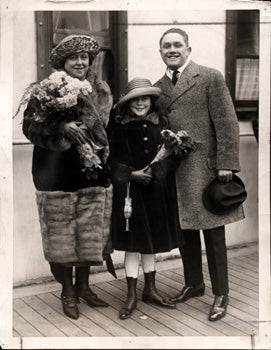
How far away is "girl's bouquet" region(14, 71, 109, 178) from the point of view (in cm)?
348

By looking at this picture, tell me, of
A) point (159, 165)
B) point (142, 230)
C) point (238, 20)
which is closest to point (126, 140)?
point (159, 165)

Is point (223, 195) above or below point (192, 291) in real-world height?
above

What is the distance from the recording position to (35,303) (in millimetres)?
4020

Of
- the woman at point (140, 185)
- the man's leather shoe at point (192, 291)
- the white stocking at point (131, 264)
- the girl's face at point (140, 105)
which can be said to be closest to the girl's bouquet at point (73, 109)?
the woman at point (140, 185)

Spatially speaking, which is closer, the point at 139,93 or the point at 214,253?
the point at 139,93

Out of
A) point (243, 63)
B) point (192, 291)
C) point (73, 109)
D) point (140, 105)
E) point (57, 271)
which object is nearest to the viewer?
point (73, 109)

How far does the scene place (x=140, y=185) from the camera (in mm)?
3779

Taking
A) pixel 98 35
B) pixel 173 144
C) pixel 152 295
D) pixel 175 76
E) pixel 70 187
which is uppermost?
pixel 98 35

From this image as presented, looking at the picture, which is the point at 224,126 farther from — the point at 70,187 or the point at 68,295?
the point at 68,295

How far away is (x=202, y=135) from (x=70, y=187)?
3.02 feet

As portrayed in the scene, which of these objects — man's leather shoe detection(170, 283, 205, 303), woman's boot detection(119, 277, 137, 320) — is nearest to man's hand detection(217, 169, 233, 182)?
man's leather shoe detection(170, 283, 205, 303)

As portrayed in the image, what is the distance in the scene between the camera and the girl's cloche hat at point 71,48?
11.9 feet

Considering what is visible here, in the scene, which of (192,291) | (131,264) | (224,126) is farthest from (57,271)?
(224,126)

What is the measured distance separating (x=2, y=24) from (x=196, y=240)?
1.92m
